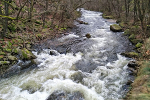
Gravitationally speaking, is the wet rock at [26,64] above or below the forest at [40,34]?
below

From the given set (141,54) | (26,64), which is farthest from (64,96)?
(141,54)

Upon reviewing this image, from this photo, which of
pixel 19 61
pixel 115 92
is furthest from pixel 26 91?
pixel 115 92

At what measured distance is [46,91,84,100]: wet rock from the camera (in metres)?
4.91

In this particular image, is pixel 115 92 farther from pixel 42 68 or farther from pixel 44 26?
pixel 44 26

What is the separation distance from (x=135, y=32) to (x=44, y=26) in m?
9.50

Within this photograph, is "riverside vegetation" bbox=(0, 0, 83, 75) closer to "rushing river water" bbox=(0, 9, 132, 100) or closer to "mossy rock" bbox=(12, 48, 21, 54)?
"mossy rock" bbox=(12, 48, 21, 54)

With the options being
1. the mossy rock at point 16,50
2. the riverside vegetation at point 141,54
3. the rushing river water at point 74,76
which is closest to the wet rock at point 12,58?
the mossy rock at point 16,50

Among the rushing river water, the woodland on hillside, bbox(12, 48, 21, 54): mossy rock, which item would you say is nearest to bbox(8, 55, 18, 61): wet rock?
bbox(12, 48, 21, 54): mossy rock

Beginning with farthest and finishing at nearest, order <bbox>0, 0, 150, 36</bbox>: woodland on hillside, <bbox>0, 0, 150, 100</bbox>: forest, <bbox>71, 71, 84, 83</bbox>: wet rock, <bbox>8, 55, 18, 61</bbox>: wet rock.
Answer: <bbox>8, 55, 18, 61</bbox>: wet rock → <bbox>71, 71, 84, 83</bbox>: wet rock → <bbox>0, 0, 150, 100</bbox>: forest → <bbox>0, 0, 150, 36</bbox>: woodland on hillside

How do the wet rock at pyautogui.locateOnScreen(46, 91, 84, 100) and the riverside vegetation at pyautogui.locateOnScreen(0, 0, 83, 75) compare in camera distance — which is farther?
the wet rock at pyautogui.locateOnScreen(46, 91, 84, 100)

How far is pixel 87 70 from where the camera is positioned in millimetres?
7059

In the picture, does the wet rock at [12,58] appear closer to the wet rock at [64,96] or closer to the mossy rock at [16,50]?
the mossy rock at [16,50]

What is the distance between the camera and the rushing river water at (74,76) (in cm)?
515

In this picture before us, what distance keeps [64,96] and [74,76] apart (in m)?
1.51
